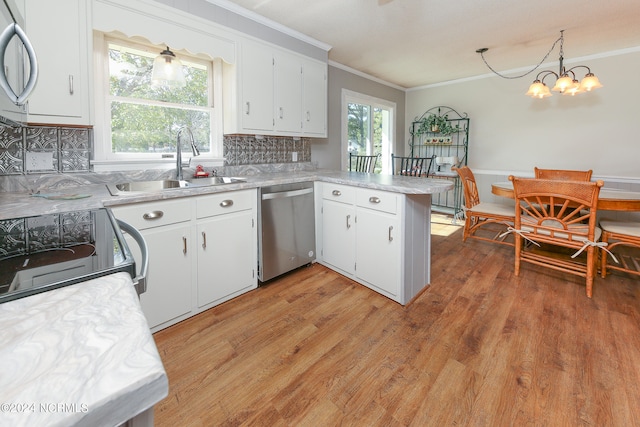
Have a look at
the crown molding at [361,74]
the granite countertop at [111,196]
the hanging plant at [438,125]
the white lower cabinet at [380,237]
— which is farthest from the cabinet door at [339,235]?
the hanging plant at [438,125]

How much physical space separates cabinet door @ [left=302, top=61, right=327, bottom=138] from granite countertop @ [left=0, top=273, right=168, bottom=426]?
→ 2849 millimetres

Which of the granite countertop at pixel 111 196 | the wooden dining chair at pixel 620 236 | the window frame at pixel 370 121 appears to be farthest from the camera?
the window frame at pixel 370 121

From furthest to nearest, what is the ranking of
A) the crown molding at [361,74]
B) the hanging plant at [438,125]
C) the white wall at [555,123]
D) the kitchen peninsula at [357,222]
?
the hanging plant at [438,125], the crown molding at [361,74], the white wall at [555,123], the kitchen peninsula at [357,222]

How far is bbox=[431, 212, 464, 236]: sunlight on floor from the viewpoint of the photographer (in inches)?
163

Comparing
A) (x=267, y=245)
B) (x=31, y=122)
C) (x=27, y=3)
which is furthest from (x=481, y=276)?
(x=27, y=3)

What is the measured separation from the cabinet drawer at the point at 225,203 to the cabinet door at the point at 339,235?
2.34 ft

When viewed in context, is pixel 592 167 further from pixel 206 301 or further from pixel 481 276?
pixel 206 301

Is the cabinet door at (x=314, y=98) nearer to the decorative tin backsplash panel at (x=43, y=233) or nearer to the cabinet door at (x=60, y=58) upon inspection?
the cabinet door at (x=60, y=58)

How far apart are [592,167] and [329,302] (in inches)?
161

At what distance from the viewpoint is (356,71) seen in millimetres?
4371

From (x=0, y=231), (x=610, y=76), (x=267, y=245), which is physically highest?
(x=610, y=76)

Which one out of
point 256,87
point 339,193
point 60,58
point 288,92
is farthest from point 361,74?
point 60,58

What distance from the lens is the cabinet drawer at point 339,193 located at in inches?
97.4

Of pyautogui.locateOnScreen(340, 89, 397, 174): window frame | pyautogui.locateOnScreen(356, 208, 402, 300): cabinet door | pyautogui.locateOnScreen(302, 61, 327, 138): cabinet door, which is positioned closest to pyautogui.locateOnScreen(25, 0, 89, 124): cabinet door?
pyautogui.locateOnScreen(302, 61, 327, 138): cabinet door
